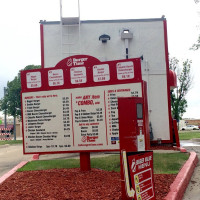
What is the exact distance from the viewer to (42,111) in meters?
7.82

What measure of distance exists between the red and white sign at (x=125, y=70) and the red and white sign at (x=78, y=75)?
89 cm

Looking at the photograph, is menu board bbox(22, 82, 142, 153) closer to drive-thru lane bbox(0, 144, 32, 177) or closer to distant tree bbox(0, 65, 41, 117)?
drive-thru lane bbox(0, 144, 32, 177)

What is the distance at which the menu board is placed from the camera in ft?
23.9

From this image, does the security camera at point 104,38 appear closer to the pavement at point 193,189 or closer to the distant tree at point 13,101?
the pavement at point 193,189

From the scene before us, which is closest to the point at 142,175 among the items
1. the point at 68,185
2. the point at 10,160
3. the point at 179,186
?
the point at 179,186

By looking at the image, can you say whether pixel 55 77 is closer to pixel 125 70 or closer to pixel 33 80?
pixel 33 80

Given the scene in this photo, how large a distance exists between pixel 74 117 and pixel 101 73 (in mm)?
1273

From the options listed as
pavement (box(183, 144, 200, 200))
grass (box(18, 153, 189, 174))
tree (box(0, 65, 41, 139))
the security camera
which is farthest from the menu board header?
tree (box(0, 65, 41, 139))

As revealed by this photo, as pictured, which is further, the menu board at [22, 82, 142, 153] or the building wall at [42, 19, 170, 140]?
the building wall at [42, 19, 170, 140]

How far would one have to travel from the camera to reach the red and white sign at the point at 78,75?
7652mm

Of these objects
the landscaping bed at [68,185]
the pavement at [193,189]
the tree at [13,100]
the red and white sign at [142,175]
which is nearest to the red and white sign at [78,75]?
the landscaping bed at [68,185]

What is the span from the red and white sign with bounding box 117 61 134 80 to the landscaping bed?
7.79 feet

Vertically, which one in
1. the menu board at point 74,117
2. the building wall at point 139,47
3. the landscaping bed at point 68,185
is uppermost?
the building wall at point 139,47

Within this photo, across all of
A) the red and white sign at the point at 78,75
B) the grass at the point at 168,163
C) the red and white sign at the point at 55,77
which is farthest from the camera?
the grass at the point at 168,163
